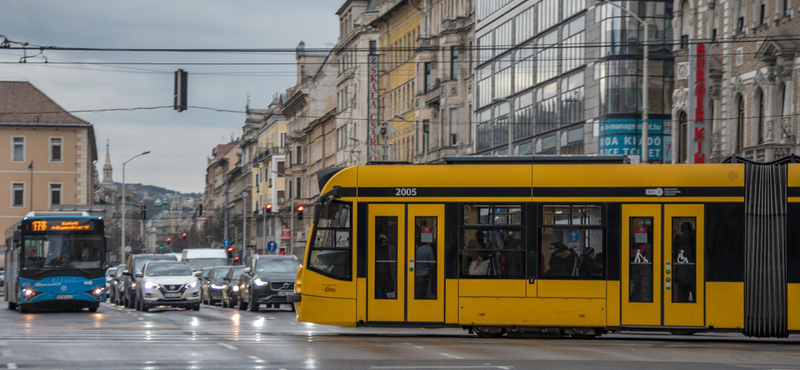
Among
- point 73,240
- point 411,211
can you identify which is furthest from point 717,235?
point 73,240

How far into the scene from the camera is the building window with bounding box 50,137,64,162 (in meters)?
102

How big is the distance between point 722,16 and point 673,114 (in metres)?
5.30

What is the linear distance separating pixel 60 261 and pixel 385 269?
1772cm

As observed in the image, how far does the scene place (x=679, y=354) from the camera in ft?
56.2

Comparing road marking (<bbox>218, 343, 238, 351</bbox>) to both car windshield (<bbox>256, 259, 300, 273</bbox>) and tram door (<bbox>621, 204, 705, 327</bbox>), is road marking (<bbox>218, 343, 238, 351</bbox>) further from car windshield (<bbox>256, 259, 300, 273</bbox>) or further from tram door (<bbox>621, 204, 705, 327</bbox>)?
car windshield (<bbox>256, 259, 300, 273</bbox>)

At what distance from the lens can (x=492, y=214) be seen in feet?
67.7

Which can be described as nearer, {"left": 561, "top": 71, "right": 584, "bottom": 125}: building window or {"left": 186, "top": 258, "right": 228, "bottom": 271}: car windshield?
{"left": 561, "top": 71, "right": 584, "bottom": 125}: building window

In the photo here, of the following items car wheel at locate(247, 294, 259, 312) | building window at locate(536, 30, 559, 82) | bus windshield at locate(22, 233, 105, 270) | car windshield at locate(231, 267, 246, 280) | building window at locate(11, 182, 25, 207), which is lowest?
car wheel at locate(247, 294, 259, 312)

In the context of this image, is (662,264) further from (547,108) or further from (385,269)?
(547,108)

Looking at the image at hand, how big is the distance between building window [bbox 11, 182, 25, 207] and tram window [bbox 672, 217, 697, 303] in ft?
289

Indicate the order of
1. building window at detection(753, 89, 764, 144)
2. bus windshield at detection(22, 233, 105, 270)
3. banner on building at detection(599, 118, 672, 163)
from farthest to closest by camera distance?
banner on building at detection(599, 118, 672, 163) → building window at detection(753, 89, 764, 144) → bus windshield at detection(22, 233, 105, 270)

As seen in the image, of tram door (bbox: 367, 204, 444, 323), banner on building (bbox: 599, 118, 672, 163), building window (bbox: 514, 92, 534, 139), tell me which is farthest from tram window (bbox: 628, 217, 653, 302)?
building window (bbox: 514, 92, 534, 139)

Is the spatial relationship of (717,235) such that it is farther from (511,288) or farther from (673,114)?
(673,114)

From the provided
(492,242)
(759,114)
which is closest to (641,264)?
(492,242)
